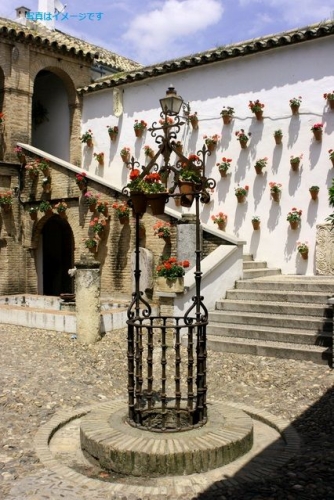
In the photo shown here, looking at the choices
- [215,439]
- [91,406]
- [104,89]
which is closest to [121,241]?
[104,89]

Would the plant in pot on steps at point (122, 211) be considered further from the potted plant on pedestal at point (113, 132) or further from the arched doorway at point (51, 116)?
the arched doorway at point (51, 116)

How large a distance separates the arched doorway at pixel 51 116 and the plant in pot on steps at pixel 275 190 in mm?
7210

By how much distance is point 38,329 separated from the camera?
10.1 m

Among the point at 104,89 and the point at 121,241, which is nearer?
the point at 121,241

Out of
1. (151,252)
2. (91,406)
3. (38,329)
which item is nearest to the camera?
(91,406)

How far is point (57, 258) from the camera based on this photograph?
19.0 meters

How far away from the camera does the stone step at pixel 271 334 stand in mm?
7828

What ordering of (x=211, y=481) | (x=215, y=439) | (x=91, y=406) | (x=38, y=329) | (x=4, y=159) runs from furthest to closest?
1. (x=4, y=159)
2. (x=38, y=329)
3. (x=91, y=406)
4. (x=215, y=439)
5. (x=211, y=481)

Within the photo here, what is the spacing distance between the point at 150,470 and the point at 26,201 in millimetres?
11944

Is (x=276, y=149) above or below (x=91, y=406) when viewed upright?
above

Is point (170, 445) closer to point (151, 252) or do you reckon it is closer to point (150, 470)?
point (150, 470)

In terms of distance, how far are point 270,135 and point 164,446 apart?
30.9 ft

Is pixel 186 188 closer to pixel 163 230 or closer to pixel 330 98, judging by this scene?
pixel 163 230

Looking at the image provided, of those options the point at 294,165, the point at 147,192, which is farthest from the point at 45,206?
the point at 147,192
